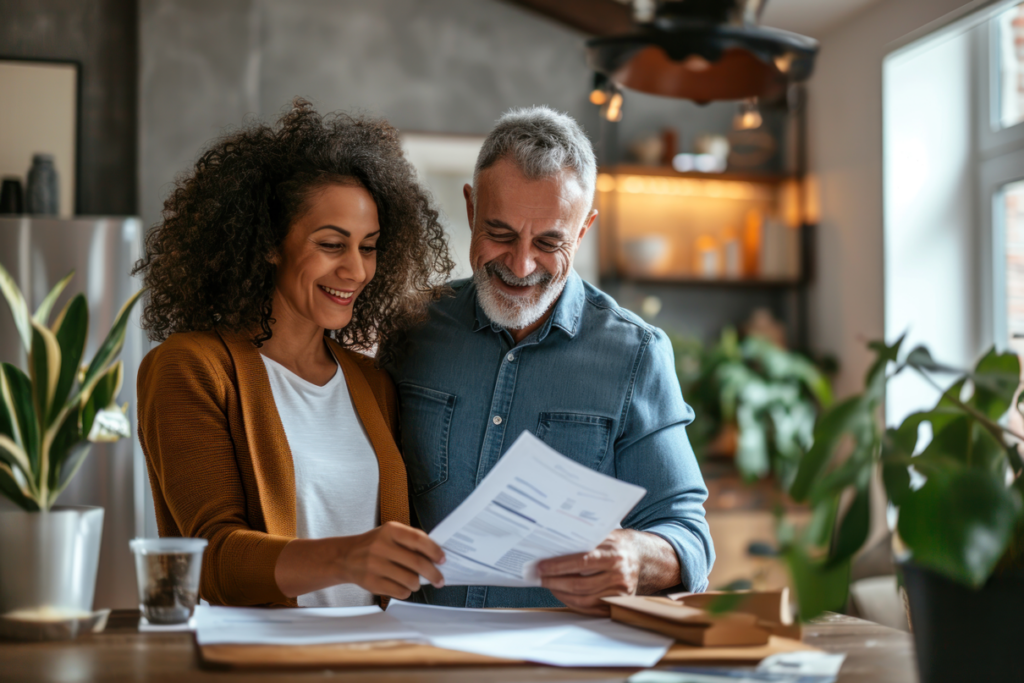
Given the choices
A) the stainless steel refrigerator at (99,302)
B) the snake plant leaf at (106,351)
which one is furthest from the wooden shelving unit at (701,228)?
the snake plant leaf at (106,351)

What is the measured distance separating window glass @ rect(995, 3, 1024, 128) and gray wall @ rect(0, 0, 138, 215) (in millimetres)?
3750

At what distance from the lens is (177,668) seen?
3.01 feet

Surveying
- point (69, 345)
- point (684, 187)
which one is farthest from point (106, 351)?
point (684, 187)

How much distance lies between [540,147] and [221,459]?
A: 2.75ft

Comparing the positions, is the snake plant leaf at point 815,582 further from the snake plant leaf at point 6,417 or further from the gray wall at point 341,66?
Answer: the gray wall at point 341,66

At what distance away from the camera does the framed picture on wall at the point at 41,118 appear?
381cm

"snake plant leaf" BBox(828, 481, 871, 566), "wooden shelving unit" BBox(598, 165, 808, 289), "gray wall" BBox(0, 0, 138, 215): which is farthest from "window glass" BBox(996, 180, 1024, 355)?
"gray wall" BBox(0, 0, 138, 215)

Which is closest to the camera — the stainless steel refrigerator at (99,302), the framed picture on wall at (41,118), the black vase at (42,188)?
the stainless steel refrigerator at (99,302)

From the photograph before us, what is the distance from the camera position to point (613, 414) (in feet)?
5.43

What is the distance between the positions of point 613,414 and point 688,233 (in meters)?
3.26

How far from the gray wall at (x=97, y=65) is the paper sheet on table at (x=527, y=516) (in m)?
3.34

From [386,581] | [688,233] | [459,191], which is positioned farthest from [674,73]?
[688,233]

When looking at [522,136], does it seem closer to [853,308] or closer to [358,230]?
[358,230]

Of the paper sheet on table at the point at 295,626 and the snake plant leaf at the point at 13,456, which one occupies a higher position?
the snake plant leaf at the point at 13,456
